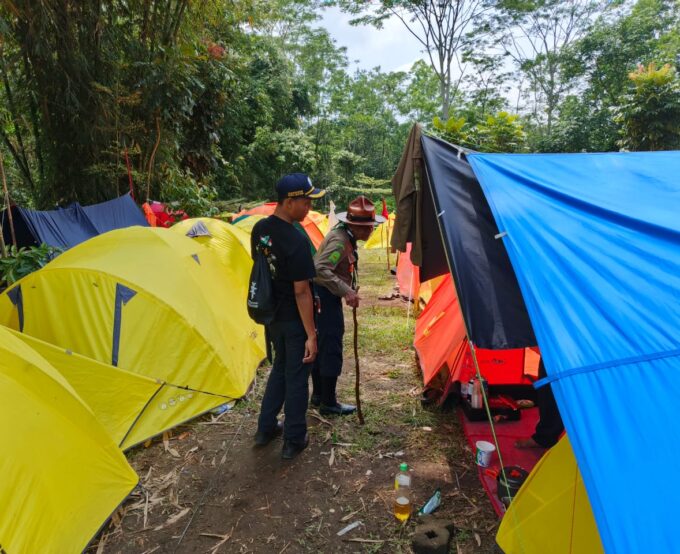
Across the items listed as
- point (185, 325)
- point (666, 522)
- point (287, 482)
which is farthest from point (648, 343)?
point (185, 325)

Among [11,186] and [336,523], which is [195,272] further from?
[11,186]

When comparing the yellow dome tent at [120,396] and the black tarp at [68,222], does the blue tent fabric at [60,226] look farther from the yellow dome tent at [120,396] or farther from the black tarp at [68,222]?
the yellow dome tent at [120,396]

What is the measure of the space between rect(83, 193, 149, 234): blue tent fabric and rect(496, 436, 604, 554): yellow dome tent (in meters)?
6.29

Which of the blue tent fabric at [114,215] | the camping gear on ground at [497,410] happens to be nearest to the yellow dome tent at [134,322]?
the camping gear on ground at [497,410]

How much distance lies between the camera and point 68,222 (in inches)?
236

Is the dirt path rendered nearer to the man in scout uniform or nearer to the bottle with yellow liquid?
the bottle with yellow liquid

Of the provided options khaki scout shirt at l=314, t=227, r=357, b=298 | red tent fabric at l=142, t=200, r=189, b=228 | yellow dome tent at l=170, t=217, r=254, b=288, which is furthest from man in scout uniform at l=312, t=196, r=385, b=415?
red tent fabric at l=142, t=200, r=189, b=228

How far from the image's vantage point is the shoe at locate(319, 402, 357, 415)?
352 centimetres

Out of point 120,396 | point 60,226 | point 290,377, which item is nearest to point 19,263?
point 60,226

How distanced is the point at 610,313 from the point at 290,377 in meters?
1.93

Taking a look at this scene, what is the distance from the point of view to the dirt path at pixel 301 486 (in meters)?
2.26

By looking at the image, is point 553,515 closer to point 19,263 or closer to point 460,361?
point 460,361

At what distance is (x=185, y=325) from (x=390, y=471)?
1887 millimetres

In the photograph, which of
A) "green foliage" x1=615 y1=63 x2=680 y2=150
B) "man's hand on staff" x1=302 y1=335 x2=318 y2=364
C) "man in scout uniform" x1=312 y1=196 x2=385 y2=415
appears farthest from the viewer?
"green foliage" x1=615 y1=63 x2=680 y2=150
